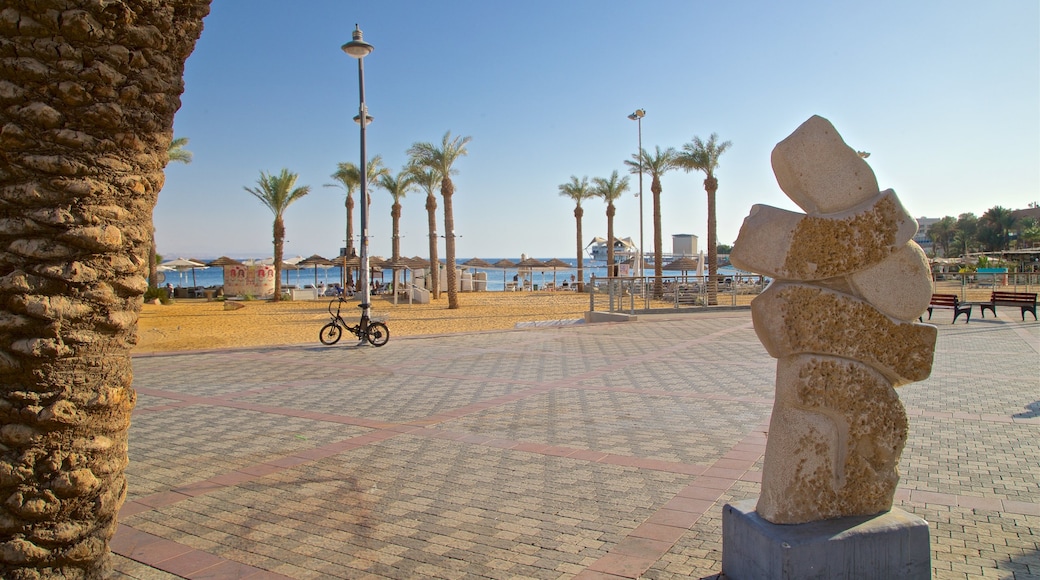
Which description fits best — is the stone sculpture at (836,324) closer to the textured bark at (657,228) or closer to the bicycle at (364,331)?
the bicycle at (364,331)

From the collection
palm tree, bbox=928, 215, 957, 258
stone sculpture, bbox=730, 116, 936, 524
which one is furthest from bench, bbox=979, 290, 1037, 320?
palm tree, bbox=928, 215, 957, 258

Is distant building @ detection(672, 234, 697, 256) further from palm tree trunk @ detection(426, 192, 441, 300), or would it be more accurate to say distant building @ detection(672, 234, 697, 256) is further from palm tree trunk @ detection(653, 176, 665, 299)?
palm tree trunk @ detection(426, 192, 441, 300)

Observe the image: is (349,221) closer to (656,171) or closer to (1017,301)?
(656,171)

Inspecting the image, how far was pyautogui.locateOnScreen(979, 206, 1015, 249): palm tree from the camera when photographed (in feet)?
264

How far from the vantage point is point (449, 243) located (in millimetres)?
32812

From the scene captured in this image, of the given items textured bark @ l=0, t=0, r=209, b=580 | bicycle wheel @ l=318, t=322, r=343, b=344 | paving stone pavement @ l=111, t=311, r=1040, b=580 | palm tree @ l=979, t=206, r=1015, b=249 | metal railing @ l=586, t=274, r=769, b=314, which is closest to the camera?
textured bark @ l=0, t=0, r=209, b=580

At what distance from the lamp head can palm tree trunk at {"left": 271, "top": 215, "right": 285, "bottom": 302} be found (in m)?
24.9

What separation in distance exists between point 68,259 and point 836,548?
12.6 feet

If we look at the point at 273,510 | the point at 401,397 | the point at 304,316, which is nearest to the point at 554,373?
the point at 401,397

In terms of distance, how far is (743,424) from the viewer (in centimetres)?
714

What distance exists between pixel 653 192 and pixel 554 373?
30.1 m

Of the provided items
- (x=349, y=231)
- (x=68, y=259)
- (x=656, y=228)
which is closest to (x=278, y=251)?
(x=349, y=231)

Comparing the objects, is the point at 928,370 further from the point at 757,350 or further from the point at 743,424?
the point at 757,350

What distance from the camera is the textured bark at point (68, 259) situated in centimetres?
280
